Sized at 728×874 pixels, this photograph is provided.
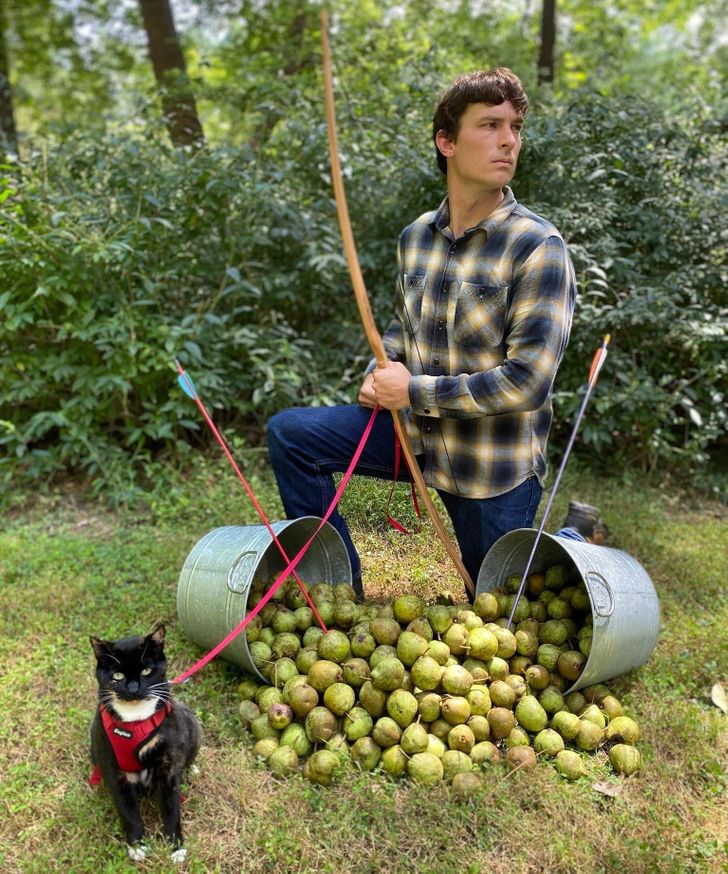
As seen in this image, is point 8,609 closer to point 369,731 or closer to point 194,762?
point 194,762

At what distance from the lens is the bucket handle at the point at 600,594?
108 inches

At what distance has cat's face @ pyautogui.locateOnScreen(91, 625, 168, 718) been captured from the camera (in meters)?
2.27

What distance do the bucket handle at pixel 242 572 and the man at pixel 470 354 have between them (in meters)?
0.36

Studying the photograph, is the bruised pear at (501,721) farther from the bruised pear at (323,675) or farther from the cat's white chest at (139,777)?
the cat's white chest at (139,777)

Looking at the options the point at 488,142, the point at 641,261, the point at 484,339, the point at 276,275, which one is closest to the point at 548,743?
the point at 484,339

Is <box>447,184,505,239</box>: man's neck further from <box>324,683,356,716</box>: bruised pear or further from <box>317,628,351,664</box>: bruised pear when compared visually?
<box>324,683,356,716</box>: bruised pear

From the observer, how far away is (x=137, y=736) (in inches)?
89.7

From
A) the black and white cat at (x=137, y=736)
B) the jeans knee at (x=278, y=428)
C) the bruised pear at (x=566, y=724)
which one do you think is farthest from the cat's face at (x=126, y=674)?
the bruised pear at (x=566, y=724)

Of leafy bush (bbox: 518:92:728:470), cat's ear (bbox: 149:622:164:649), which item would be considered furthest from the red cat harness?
leafy bush (bbox: 518:92:728:470)

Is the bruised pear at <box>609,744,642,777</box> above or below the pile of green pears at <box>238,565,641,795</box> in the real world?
below

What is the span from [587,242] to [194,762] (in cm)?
421

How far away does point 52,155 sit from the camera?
5312 millimetres

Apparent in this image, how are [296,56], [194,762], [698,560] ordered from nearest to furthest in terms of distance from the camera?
[194,762] < [698,560] < [296,56]

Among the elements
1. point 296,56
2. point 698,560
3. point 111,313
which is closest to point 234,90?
point 296,56
